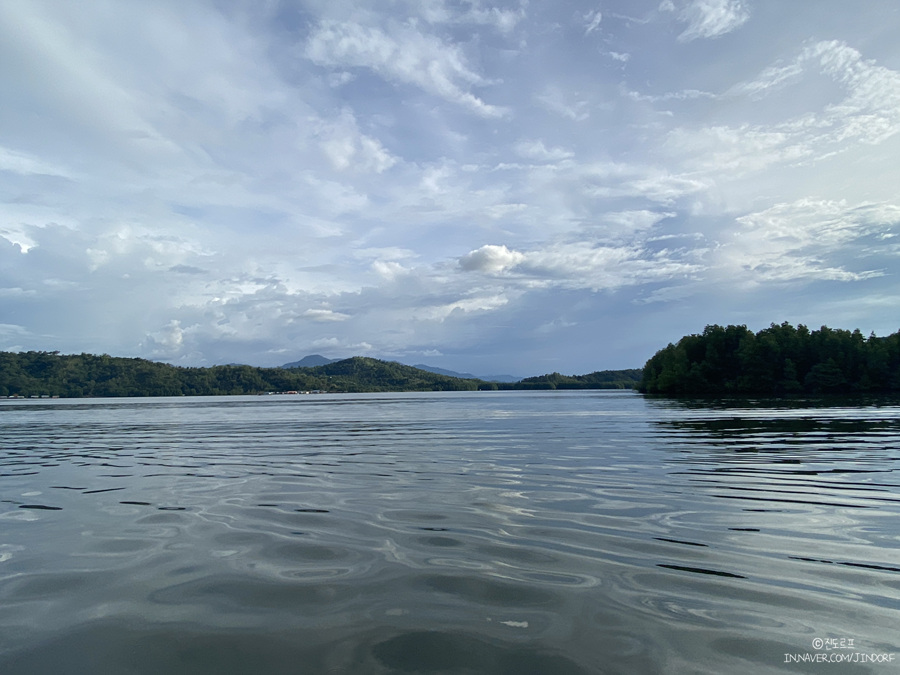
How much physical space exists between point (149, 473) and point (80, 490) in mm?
3097

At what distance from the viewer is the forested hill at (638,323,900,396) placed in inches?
3797

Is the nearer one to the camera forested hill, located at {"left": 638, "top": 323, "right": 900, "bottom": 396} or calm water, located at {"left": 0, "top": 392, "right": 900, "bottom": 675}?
calm water, located at {"left": 0, "top": 392, "right": 900, "bottom": 675}

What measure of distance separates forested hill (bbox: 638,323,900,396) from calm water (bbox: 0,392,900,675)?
328ft

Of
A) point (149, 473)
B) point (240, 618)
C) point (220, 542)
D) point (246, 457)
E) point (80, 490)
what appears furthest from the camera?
point (246, 457)

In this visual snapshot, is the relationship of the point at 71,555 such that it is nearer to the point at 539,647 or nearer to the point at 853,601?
the point at 539,647

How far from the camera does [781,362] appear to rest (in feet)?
349

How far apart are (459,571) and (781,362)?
11945cm

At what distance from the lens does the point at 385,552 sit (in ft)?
Result: 28.8

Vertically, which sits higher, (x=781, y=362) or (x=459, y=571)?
(x=781, y=362)

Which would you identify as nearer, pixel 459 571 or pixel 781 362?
pixel 459 571

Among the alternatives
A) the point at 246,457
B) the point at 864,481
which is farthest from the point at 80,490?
the point at 864,481

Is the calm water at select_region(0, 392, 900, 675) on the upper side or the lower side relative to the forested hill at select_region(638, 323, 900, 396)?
lower

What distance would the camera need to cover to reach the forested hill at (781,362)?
96438 mm

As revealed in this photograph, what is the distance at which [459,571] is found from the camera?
772 cm
